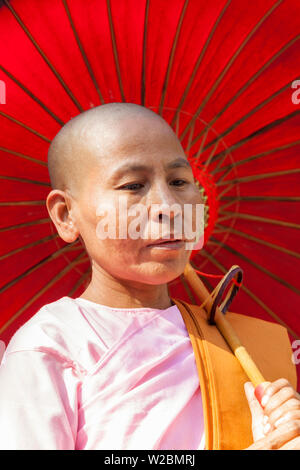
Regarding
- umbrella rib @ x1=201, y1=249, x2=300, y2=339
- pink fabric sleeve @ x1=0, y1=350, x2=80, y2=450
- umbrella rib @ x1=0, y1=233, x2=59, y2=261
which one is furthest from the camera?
umbrella rib @ x1=201, y1=249, x2=300, y2=339

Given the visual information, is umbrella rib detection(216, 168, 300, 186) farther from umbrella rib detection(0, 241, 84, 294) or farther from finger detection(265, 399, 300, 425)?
finger detection(265, 399, 300, 425)

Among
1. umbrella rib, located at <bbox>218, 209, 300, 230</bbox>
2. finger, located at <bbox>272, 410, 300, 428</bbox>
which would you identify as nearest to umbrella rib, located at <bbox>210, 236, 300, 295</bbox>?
umbrella rib, located at <bbox>218, 209, 300, 230</bbox>

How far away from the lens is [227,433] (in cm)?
172

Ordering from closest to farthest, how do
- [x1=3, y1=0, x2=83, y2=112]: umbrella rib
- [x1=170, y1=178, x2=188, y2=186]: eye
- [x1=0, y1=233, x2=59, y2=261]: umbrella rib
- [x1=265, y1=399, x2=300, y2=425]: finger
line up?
[x1=265, y1=399, x2=300, y2=425]: finger → [x1=170, y1=178, x2=188, y2=186]: eye → [x1=3, y1=0, x2=83, y2=112]: umbrella rib → [x1=0, y1=233, x2=59, y2=261]: umbrella rib

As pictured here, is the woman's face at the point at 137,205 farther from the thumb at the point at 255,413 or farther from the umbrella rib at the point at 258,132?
the thumb at the point at 255,413

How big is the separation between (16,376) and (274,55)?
5.31ft

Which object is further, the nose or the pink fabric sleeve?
the nose

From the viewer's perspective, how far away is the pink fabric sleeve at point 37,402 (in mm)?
1525

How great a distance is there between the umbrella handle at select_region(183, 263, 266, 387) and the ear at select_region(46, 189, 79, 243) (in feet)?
1.98

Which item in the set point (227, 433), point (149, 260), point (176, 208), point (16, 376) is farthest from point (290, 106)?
point (16, 376)

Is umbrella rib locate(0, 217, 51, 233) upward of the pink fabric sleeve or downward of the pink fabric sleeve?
upward

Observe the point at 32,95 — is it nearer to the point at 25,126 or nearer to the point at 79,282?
the point at 25,126

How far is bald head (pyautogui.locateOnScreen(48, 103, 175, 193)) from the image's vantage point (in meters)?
1.95

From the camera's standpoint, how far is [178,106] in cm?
226
